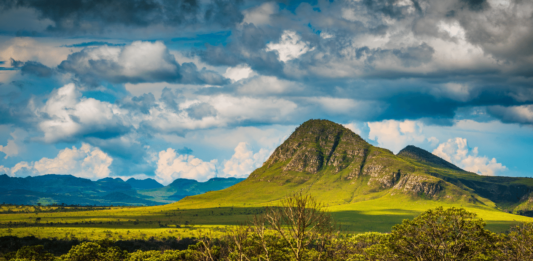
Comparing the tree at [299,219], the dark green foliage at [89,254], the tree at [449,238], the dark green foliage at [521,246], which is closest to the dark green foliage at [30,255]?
the dark green foliage at [89,254]

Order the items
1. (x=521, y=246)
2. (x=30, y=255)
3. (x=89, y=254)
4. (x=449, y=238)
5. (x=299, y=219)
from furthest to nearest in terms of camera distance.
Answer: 1. (x=89, y=254)
2. (x=30, y=255)
3. (x=449, y=238)
4. (x=521, y=246)
5. (x=299, y=219)

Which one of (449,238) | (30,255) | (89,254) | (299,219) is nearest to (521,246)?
(449,238)

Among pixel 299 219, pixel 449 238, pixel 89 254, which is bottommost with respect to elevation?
pixel 89 254

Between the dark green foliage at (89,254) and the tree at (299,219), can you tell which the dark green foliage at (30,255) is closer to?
the dark green foliage at (89,254)

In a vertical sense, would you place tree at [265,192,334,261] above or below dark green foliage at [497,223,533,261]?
above

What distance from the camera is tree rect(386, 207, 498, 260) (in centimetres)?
7705

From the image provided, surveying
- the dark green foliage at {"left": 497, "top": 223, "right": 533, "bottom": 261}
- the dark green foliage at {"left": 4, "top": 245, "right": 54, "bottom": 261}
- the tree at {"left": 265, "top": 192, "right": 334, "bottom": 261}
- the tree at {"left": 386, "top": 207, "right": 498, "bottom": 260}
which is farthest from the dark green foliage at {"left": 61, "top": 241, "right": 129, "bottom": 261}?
the dark green foliage at {"left": 497, "top": 223, "right": 533, "bottom": 261}

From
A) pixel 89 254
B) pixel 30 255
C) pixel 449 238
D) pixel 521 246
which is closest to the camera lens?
pixel 521 246

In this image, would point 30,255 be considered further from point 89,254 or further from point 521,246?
point 521,246

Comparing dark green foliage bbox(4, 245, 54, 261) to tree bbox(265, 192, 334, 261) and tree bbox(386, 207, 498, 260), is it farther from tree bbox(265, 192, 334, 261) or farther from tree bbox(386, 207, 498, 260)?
tree bbox(386, 207, 498, 260)

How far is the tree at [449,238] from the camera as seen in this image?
77050 mm

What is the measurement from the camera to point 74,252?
114938 millimetres

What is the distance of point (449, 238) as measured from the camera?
267 ft

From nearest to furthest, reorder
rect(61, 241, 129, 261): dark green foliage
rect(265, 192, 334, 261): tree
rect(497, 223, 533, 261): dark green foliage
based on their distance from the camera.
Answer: rect(265, 192, 334, 261): tree, rect(497, 223, 533, 261): dark green foliage, rect(61, 241, 129, 261): dark green foliage
